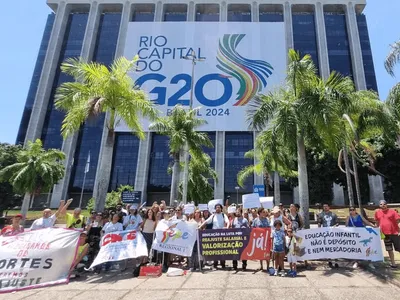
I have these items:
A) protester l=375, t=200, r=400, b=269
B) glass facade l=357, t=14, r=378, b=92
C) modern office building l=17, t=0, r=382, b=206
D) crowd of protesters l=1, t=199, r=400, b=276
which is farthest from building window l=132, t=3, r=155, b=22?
protester l=375, t=200, r=400, b=269

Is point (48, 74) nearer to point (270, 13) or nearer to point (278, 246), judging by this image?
point (270, 13)

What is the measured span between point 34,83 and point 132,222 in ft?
215

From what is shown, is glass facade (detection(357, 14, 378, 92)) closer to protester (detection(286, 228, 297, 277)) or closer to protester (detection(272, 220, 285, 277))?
protester (detection(286, 228, 297, 277))

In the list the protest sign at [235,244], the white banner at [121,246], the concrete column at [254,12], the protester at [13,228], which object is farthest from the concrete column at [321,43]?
the protester at [13,228]

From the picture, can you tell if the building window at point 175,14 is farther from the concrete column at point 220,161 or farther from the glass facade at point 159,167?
the concrete column at point 220,161

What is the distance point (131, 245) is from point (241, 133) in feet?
158

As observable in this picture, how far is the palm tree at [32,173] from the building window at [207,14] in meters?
53.4

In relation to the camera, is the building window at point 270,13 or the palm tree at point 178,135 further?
the building window at point 270,13

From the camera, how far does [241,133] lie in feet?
179

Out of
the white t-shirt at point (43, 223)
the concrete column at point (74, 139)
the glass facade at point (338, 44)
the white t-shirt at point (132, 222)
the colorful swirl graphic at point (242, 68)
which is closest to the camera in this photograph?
the white t-shirt at point (43, 223)

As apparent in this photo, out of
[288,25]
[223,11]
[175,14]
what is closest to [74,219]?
[288,25]

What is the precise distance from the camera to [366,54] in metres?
60.4

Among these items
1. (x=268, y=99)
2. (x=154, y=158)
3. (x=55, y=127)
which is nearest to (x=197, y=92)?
(x=154, y=158)

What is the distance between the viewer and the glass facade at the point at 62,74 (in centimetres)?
5625
